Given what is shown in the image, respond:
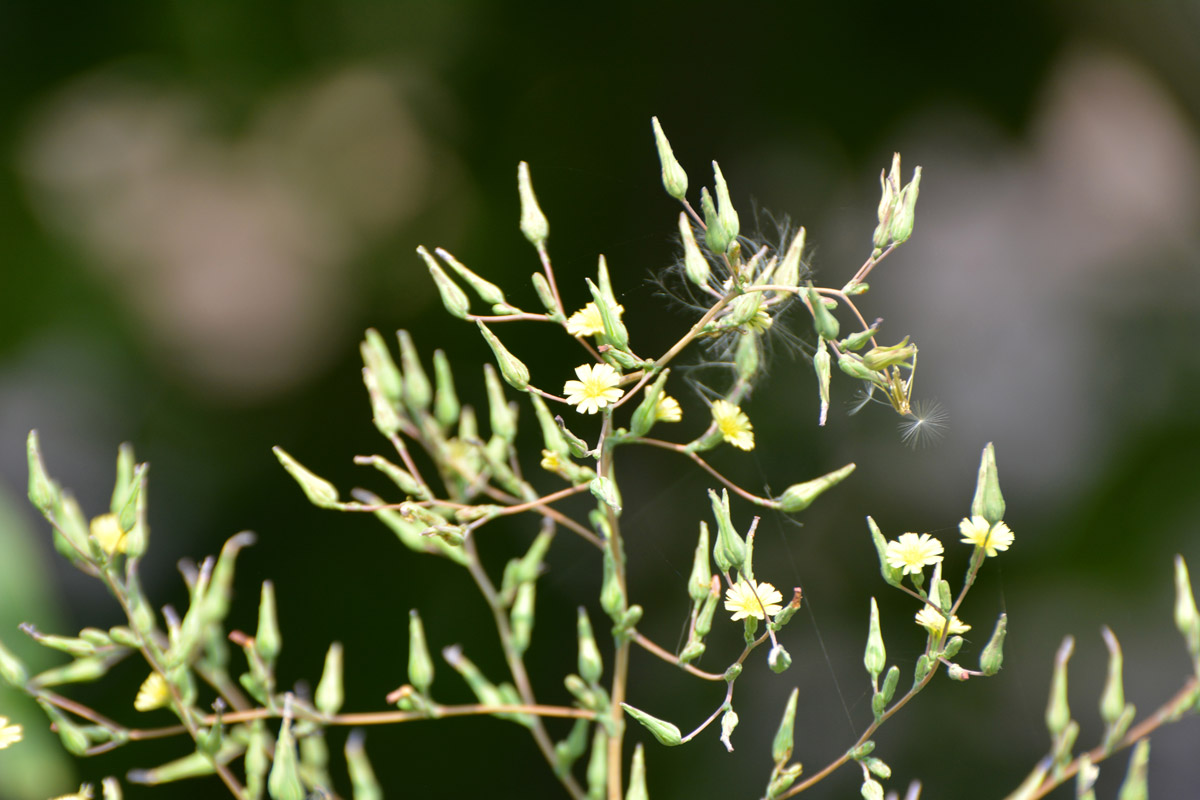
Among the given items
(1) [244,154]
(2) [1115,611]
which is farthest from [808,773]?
(1) [244,154]

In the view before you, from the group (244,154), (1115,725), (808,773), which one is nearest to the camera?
(1115,725)

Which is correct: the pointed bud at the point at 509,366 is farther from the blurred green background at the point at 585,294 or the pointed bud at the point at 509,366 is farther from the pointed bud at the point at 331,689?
the blurred green background at the point at 585,294

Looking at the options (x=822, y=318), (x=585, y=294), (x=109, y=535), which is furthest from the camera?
(x=585, y=294)

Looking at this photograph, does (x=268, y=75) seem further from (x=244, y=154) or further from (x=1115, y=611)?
(x=1115, y=611)

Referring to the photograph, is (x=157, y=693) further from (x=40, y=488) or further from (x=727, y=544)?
(x=727, y=544)

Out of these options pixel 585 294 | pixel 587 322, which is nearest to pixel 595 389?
pixel 587 322

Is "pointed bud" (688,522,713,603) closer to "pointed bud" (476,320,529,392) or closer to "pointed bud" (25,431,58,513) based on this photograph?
"pointed bud" (476,320,529,392)
